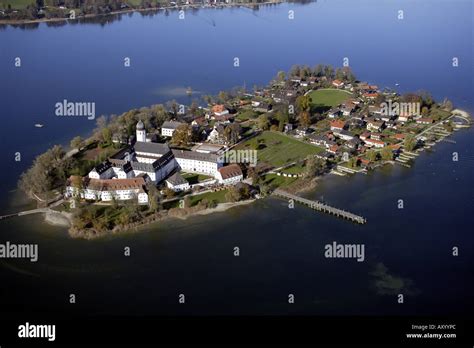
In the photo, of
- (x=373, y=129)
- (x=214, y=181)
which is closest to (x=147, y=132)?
(x=214, y=181)

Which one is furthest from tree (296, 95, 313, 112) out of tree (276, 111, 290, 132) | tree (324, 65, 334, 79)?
tree (324, 65, 334, 79)

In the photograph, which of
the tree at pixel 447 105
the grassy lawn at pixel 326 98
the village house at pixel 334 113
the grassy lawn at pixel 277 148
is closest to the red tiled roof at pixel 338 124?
the village house at pixel 334 113

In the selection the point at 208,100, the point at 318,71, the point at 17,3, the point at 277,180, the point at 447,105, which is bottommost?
the point at 277,180

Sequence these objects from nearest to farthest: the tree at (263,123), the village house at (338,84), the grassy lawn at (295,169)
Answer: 1. the grassy lawn at (295,169)
2. the tree at (263,123)
3. the village house at (338,84)

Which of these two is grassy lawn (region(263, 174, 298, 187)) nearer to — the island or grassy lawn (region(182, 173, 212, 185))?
the island

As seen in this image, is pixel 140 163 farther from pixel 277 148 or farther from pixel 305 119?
pixel 305 119

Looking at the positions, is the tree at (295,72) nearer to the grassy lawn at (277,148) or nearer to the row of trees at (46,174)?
the grassy lawn at (277,148)

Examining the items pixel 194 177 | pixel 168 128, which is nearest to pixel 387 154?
pixel 194 177
